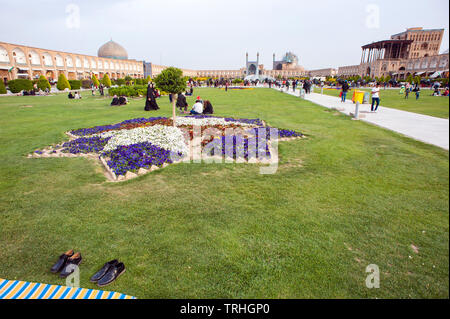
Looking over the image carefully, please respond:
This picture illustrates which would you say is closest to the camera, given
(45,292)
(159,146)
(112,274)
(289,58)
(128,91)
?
(45,292)

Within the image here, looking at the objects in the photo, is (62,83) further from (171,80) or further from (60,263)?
(60,263)

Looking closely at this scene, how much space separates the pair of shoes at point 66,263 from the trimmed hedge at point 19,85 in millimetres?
36704

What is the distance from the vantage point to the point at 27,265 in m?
2.83

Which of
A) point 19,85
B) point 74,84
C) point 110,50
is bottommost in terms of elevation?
point 19,85

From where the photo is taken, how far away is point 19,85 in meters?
30.3

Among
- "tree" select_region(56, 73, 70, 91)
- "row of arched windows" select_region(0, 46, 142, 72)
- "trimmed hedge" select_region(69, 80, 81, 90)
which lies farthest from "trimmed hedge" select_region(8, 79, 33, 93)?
"row of arched windows" select_region(0, 46, 142, 72)

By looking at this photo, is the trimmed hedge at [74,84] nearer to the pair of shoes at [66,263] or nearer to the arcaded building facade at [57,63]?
the arcaded building facade at [57,63]

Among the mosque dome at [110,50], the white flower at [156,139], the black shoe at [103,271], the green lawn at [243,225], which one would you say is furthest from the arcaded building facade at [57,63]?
the black shoe at [103,271]

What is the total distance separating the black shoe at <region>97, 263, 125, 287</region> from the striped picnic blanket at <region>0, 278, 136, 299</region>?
14 centimetres

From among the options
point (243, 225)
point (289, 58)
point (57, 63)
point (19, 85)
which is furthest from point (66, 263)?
point (289, 58)

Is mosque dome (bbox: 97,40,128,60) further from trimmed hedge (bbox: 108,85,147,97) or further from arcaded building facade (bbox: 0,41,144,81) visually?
trimmed hedge (bbox: 108,85,147,97)

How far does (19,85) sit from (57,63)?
31.0 m
